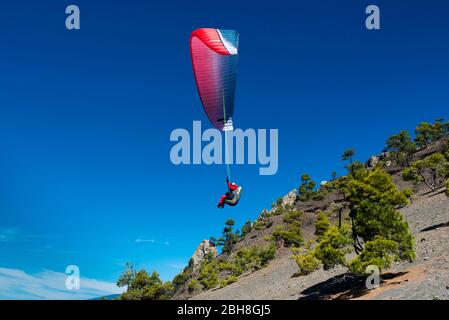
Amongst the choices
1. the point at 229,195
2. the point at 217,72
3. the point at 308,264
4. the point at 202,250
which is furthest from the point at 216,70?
the point at 202,250

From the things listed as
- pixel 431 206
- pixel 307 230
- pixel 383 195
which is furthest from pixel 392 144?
pixel 383 195

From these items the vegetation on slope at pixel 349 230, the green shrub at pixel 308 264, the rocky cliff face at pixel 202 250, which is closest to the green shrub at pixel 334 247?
the vegetation on slope at pixel 349 230

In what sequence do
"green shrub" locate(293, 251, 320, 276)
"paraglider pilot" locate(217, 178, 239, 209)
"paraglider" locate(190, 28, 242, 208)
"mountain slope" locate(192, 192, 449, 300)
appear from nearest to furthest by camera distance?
"mountain slope" locate(192, 192, 449, 300) < "paraglider pilot" locate(217, 178, 239, 209) < "paraglider" locate(190, 28, 242, 208) < "green shrub" locate(293, 251, 320, 276)

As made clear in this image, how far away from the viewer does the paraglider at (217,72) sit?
69.3ft

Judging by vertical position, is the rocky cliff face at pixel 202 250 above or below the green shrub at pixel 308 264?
below

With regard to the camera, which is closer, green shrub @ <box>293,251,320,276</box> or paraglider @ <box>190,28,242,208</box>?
paraglider @ <box>190,28,242,208</box>

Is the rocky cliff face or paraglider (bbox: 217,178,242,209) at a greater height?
paraglider (bbox: 217,178,242,209)

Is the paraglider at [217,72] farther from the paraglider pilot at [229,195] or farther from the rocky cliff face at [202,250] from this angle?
the rocky cliff face at [202,250]

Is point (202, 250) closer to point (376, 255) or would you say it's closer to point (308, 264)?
point (308, 264)

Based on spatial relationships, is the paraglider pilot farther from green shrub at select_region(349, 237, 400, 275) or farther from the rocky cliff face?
the rocky cliff face

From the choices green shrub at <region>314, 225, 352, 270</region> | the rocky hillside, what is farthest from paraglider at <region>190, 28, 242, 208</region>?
the rocky hillside

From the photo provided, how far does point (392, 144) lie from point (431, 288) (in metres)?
90.1

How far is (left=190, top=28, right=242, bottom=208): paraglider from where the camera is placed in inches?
831
